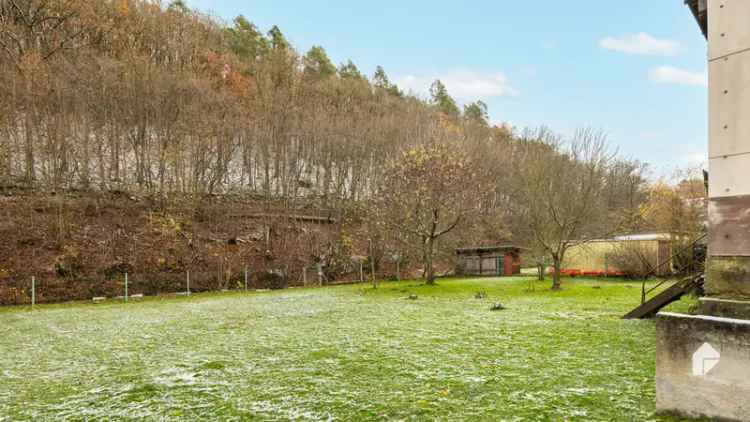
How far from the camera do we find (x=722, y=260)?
641 centimetres

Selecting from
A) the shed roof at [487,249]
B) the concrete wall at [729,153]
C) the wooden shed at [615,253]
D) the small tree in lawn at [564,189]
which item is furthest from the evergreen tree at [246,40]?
the concrete wall at [729,153]

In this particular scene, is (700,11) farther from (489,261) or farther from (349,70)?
(349,70)

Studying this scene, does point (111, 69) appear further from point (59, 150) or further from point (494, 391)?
point (494, 391)

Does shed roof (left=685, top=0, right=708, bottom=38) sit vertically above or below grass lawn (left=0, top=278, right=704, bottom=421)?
above

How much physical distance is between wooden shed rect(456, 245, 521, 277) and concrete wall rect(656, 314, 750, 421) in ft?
116

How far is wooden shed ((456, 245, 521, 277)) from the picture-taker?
39.6 m

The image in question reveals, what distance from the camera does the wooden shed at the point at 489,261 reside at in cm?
3962

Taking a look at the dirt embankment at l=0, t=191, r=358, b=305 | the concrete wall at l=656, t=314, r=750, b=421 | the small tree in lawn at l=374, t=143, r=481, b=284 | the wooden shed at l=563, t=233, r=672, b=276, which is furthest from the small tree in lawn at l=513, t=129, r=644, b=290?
the concrete wall at l=656, t=314, r=750, b=421

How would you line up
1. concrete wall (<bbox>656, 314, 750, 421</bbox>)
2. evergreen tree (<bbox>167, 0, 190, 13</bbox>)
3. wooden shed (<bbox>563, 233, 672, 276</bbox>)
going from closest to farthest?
concrete wall (<bbox>656, 314, 750, 421</bbox>) → wooden shed (<bbox>563, 233, 672, 276</bbox>) → evergreen tree (<bbox>167, 0, 190, 13</bbox>)

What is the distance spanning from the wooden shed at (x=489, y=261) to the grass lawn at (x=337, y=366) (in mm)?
22562

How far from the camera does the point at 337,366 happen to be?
28.5 feet

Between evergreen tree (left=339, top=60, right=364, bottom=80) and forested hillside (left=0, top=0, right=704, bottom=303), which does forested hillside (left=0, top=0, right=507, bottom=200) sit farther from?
evergreen tree (left=339, top=60, right=364, bottom=80)

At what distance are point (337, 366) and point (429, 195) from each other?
2059 centimetres

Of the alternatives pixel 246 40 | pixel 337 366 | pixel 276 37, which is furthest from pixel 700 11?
pixel 276 37
